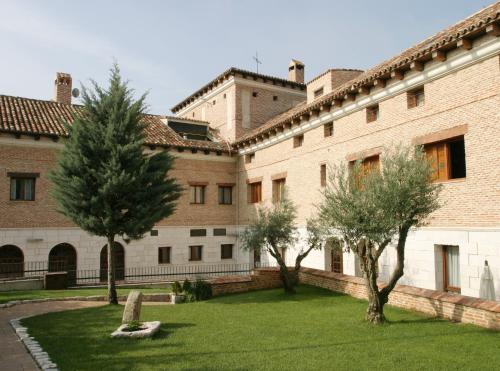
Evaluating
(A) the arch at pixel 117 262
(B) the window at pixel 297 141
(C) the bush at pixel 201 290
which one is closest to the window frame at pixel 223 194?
(A) the arch at pixel 117 262

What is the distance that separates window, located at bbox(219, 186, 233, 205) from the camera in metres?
25.5

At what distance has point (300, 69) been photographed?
102 feet

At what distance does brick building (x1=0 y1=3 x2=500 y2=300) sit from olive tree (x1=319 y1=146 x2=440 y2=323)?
3.05 metres

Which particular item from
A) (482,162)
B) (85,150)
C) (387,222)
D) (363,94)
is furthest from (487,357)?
(85,150)

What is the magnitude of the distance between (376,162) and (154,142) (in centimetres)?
1222

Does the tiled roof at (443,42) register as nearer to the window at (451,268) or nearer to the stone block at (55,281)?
the window at (451,268)

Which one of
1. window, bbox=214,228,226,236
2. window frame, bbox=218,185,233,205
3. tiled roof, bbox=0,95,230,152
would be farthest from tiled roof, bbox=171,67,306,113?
window, bbox=214,228,226,236

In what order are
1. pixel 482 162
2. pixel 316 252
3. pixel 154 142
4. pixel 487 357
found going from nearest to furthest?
pixel 487 357 < pixel 482 162 < pixel 316 252 < pixel 154 142

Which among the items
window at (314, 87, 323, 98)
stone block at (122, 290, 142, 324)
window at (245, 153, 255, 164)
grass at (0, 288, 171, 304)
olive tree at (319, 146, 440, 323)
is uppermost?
window at (314, 87, 323, 98)

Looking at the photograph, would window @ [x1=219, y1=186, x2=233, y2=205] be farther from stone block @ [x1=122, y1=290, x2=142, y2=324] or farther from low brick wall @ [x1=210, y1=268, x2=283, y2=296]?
stone block @ [x1=122, y1=290, x2=142, y2=324]

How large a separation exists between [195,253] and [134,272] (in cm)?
376

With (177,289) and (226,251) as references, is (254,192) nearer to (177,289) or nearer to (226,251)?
(226,251)

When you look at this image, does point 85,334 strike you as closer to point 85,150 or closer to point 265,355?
point 265,355

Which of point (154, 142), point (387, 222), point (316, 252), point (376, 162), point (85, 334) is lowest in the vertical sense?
point (85, 334)
